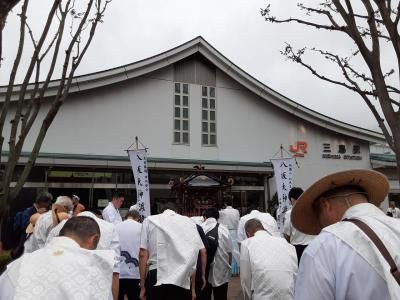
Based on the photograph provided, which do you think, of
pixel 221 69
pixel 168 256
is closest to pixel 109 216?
pixel 168 256

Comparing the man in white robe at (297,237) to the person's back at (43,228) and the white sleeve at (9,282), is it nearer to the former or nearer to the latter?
the person's back at (43,228)

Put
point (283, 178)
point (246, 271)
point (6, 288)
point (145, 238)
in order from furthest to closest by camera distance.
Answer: point (283, 178), point (145, 238), point (246, 271), point (6, 288)

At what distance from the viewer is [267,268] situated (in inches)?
169

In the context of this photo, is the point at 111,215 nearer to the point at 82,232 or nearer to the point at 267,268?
the point at 267,268

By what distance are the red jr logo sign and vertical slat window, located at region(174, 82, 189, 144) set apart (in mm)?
4933

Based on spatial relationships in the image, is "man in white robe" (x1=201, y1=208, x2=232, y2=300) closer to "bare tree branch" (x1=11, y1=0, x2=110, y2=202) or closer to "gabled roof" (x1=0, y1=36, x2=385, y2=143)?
"bare tree branch" (x1=11, y1=0, x2=110, y2=202)

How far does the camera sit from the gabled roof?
46.6ft

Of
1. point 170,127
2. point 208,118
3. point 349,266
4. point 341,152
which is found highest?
point 208,118

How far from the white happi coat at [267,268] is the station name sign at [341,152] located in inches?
570

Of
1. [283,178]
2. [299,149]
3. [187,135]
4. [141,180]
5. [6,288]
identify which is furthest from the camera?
[299,149]

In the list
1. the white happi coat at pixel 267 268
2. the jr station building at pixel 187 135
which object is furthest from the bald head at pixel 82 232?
the jr station building at pixel 187 135

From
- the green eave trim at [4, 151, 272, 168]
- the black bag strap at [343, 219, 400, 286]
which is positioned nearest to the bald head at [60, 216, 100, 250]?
the black bag strap at [343, 219, 400, 286]

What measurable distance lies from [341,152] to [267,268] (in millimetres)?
15548

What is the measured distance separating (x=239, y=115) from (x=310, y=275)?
15270 mm
